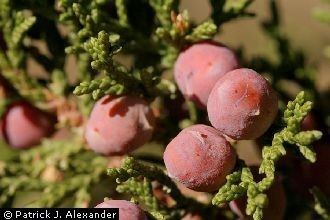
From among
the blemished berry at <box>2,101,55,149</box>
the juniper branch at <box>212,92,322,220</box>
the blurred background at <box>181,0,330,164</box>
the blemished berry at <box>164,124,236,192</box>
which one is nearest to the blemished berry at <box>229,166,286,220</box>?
the juniper branch at <box>212,92,322,220</box>

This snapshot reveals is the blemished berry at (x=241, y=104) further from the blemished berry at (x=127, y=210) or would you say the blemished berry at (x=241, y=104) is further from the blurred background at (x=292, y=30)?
the blurred background at (x=292, y=30)

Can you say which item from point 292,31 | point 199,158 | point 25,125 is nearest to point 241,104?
point 199,158

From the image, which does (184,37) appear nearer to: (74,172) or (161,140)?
(161,140)

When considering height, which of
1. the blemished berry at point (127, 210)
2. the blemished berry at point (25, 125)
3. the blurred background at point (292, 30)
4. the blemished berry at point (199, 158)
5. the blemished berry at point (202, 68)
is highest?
the blemished berry at point (202, 68)

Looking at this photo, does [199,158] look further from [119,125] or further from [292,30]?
[292,30]

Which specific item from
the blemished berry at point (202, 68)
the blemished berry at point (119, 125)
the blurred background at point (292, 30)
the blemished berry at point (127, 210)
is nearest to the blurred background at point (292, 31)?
the blurred background at point (292, 30)

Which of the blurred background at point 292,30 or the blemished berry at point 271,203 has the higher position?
the blemished berry at point 271,203

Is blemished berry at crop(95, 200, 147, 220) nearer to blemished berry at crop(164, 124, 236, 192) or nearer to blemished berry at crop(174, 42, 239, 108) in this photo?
blemished berry at crop(164, 124, 236, 192)

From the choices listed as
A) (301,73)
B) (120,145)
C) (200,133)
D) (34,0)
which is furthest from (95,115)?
(301,73)
